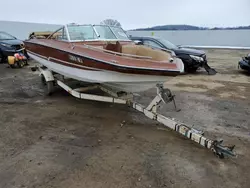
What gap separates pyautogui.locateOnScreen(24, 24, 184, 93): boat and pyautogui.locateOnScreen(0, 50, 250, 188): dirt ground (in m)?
0.78

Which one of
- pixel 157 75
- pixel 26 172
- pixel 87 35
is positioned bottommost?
pixel 26 172

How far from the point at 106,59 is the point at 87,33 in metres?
1.70

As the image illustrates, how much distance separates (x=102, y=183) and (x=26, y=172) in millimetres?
950

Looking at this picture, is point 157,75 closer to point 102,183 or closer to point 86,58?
point 86,58

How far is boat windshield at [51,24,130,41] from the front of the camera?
540cm

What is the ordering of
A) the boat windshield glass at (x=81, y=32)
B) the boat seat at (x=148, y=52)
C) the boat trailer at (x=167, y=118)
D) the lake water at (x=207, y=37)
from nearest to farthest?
the boat trailer at (x=167, y=118), the boat seat at (x=148, y=52), the boat windshield glass at (x=81, y=32), the lake water at (x=207, y=37)

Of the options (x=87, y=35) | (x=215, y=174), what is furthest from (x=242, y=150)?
(x=87, y=35)

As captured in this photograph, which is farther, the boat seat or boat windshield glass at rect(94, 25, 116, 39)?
boat windshield glass at rect(94, 25, 116, 39)

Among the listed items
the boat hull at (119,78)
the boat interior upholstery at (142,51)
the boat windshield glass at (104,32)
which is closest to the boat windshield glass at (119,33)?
the boat windshield glass at (104,32)

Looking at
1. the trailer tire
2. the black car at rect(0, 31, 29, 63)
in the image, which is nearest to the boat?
the trailer tire

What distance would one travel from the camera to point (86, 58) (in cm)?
441

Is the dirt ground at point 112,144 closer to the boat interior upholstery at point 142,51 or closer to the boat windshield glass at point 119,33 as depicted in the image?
the boat interior upholstery at point 142,51

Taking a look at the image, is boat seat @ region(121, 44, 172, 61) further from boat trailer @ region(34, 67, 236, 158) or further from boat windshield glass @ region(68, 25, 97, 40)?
boat windshield glass @ region(68, 25, 97, 40)

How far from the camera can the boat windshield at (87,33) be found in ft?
17.7
